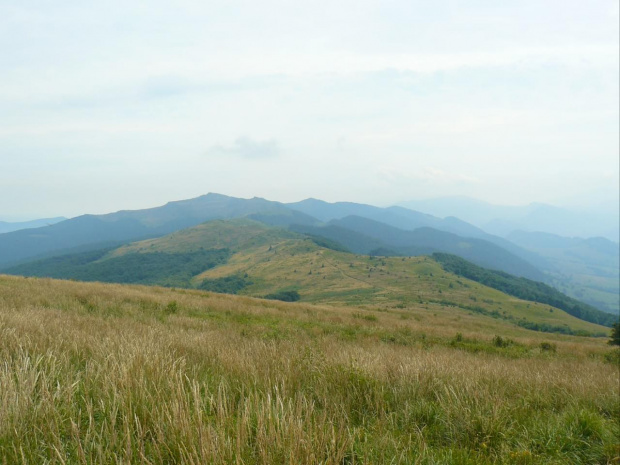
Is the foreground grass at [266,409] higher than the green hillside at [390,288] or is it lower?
higher

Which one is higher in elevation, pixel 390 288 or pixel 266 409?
pixel 266 409

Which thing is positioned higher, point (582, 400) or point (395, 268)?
point (582, 400)

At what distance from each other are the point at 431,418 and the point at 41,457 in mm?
3969

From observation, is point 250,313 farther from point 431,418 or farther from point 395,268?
point 395,268

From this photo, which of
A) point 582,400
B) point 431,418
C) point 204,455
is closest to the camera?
point 204,455

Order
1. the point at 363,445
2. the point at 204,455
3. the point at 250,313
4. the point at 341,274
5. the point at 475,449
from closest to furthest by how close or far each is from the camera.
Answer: the point at 204,455
the point at 363,445
the point at 475,449
the point at 250,313
the point at 341,274

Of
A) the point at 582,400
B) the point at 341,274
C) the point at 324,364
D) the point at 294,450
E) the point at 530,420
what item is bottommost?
the point at 341,274

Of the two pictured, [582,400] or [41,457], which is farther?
[582,400]

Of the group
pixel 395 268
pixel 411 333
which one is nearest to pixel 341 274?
pixel 395 268

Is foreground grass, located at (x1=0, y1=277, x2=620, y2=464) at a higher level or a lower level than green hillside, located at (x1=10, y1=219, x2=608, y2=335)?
higher

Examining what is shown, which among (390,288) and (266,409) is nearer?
(266,409)

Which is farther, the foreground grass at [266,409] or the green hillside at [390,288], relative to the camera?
the green hillside at [390,288]

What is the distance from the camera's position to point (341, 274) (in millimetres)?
167625

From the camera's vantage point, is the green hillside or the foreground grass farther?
the green hillside
